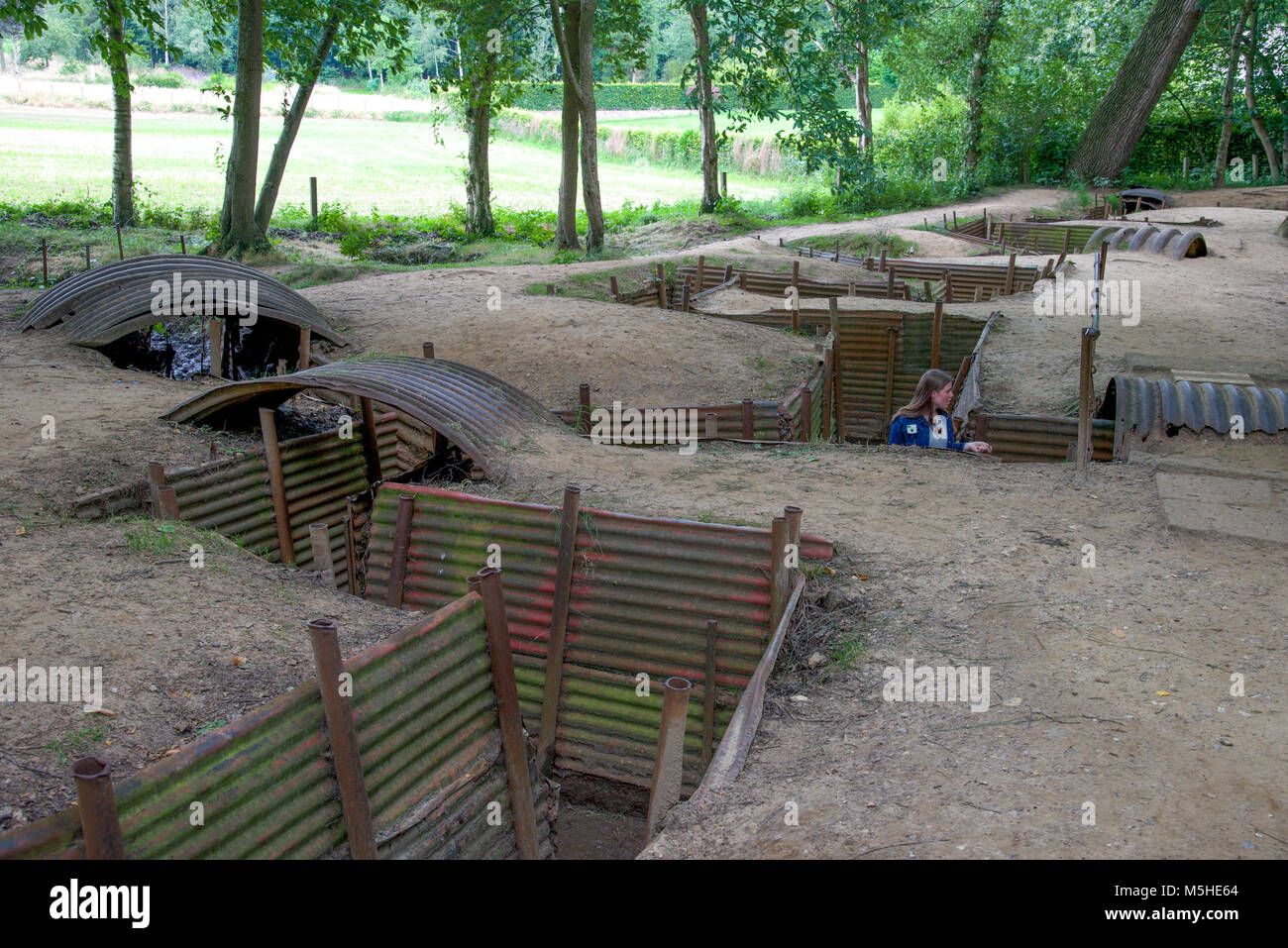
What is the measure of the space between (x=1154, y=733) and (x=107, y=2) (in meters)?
17.9

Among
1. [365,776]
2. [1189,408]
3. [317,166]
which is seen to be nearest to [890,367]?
[1189,408]

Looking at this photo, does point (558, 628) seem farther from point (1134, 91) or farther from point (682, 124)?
point (682, 124)

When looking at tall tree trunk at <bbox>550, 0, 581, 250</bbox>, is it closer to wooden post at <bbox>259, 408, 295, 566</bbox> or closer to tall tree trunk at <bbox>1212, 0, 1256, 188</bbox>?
wooden post at <bbox>259, 408, 295, 566</bbox>

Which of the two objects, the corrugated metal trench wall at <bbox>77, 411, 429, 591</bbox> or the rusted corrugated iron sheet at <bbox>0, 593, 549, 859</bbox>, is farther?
the corrugated metal trench wall at <bbox>77, 411, 429, 591</bbox>

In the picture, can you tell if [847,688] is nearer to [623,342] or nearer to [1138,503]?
[1138,503]

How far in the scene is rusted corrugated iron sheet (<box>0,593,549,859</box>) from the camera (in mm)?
3393

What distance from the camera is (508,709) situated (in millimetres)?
4973

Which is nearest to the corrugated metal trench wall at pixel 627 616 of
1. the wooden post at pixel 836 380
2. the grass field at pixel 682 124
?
the wooden post at pixel 836 380

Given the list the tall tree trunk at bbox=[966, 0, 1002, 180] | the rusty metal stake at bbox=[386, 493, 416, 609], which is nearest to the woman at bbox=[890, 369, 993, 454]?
the rusty metal stake at bbox=[386, 493, 416, 609]

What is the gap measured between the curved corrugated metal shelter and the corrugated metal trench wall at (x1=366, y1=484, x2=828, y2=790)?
171 inches
